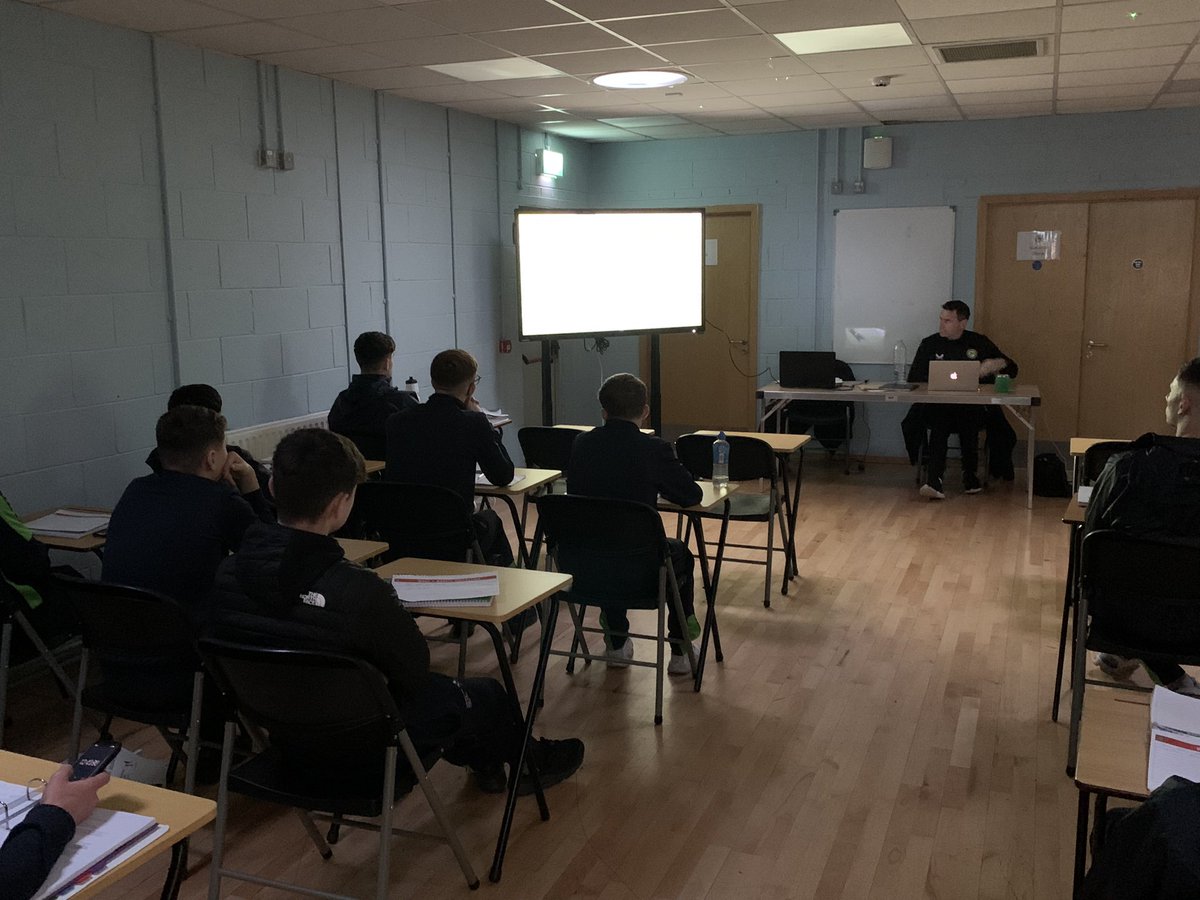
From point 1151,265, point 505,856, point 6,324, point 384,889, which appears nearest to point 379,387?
point 6,324

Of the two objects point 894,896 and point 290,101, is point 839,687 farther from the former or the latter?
point 290,101

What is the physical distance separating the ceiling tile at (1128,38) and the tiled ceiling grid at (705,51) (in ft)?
0.04

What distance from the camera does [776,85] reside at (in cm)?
609

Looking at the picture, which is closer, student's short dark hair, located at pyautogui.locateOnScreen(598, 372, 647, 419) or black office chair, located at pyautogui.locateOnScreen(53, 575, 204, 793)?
black office chair, located at pyautogui.locateOnScreen(53, 575, 204, 793)

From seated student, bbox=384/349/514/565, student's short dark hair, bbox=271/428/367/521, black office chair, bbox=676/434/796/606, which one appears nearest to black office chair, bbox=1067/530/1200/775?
black office chair, bbox=676/434/796/606

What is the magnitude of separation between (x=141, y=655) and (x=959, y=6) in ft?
13.0

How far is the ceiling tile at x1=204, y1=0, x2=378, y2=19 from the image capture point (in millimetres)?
4004

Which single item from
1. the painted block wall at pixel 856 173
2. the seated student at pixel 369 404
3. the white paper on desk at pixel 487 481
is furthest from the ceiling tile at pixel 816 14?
the painted block wall at pixel 856 173

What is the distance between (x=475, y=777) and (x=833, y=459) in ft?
19.4

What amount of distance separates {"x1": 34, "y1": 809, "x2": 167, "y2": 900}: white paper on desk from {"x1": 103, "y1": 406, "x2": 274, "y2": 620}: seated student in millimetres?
1260

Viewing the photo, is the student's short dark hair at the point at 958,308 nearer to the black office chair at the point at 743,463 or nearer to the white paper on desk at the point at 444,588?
the black office chair at the point at 743,463

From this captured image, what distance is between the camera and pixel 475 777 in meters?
3.14

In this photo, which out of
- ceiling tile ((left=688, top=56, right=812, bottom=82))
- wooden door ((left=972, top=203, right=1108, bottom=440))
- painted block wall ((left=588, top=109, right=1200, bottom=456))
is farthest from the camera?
wooden door ((left=972, top=203, right=1108, bottom=440))

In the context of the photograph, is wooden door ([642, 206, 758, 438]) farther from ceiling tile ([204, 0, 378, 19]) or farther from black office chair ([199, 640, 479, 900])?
black office chair ([199, 640, 479, 900])
